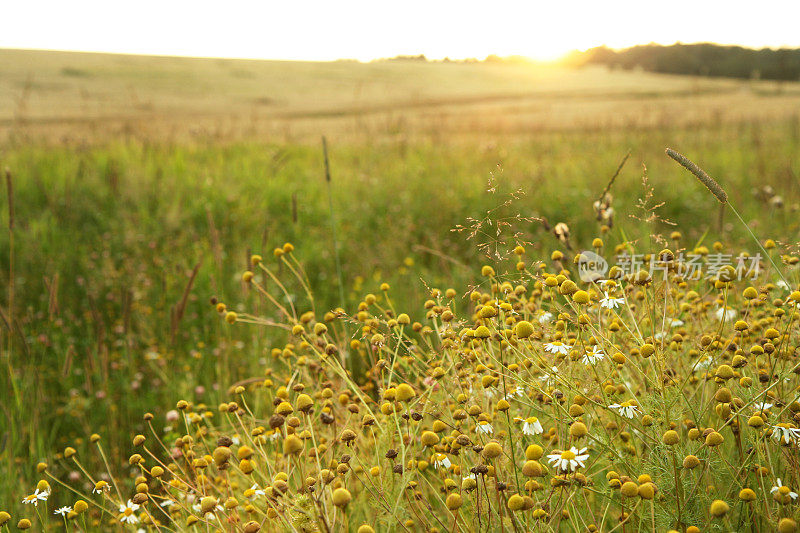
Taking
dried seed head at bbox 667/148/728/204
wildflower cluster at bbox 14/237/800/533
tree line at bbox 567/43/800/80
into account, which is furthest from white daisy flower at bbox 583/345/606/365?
tree line at bbox 567/43/800/80

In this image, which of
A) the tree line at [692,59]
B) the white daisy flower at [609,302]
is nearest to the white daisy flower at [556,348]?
the white daisy flower at [609,302]

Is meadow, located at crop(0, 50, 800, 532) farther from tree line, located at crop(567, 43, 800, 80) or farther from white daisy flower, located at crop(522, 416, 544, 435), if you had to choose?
tree line, located at crop(567, 43, 800, 80)

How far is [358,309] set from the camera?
216 cm

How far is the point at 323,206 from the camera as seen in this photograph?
5.30m

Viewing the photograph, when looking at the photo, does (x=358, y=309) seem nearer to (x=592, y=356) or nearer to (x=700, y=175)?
(x=592, y=356)

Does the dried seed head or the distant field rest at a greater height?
the distant field

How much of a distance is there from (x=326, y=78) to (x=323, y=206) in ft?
91.1

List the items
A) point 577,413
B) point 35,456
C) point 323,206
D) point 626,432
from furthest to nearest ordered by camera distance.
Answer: point 323,206 < point 35,456 < point 626,432 < point 577,413

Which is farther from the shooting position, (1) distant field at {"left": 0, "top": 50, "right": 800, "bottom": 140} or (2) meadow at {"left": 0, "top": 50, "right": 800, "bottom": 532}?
(1) distant field at {"left": 0, "top": 50, "right": 800, "bottom": 140}

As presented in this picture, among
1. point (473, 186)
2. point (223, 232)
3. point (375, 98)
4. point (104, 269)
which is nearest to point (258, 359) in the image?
point (104, 269)

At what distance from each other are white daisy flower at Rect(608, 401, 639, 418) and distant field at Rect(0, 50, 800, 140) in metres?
9.59

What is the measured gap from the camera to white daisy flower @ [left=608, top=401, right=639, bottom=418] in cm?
136

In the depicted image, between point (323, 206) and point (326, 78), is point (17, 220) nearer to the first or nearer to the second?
point (323, 206)

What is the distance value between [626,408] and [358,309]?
1034mm
